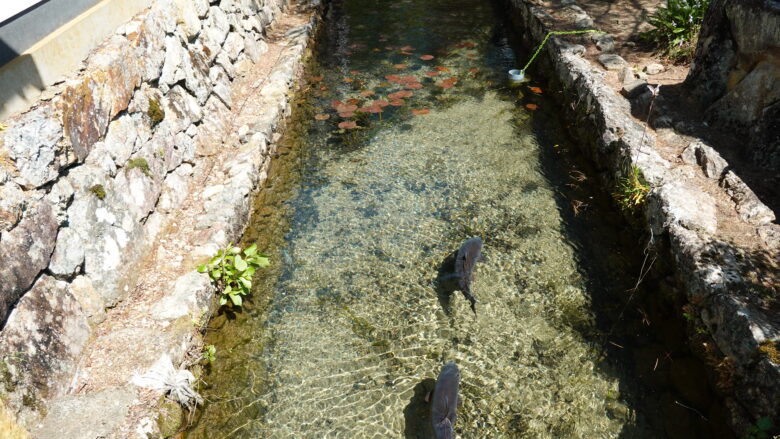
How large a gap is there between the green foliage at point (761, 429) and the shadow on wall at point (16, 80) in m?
6.60

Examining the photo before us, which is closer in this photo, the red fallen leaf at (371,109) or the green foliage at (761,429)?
the green foliage at (761,429)

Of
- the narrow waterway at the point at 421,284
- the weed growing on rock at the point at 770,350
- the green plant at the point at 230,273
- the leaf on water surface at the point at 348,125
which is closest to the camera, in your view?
the weed growing on rock at the point at 770,350

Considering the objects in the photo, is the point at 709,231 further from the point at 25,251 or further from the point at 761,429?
the point at 25,251

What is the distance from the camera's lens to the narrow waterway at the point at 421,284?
4410mm

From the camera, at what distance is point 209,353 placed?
4824 millimetres

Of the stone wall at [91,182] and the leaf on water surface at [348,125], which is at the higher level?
the stone wall at [91,182]

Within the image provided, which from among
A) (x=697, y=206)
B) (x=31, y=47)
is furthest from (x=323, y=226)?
(x=697, y=206)

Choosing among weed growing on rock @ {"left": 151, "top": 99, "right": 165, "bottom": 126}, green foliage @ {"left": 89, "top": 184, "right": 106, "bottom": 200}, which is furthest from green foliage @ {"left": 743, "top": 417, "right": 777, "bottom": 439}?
weed growing on rock @ {"left": 151, "top": 99, "right": 165, "bottom": 126}

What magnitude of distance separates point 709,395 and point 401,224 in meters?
3.81

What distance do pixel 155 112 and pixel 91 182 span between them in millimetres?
1610

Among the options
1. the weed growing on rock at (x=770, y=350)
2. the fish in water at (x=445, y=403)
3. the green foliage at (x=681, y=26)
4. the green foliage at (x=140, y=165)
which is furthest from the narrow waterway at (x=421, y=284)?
the green foliage at (x=681, y=26)

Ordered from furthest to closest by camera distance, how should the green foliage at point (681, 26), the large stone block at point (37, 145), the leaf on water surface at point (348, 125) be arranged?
the leaf on water surface at point (348, 125), the green foliage at point (681, 26), the large stone block at point (37, 145)

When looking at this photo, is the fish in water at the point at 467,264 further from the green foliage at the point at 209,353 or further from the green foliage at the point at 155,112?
the green foliage at the point at 155,112

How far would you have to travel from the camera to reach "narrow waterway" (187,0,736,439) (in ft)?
14.5
